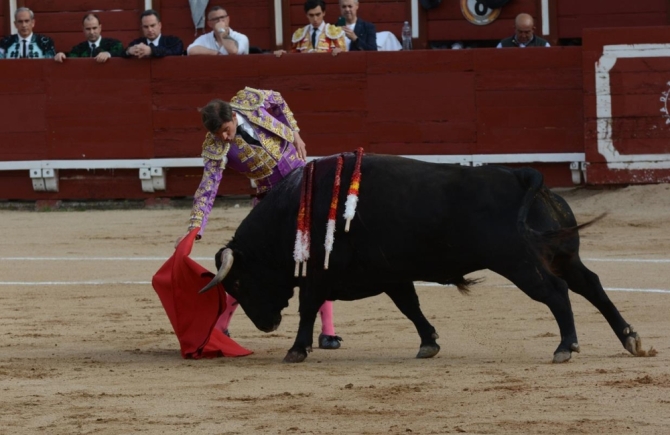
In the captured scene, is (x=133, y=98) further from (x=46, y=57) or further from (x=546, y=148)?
(x=546, y=148)

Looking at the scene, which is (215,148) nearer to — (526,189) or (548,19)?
(526,189)

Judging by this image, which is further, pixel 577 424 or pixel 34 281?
pixel 34 281

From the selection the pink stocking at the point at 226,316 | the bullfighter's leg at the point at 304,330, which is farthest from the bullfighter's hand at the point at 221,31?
the bullfighter's leg at the point at 304,330

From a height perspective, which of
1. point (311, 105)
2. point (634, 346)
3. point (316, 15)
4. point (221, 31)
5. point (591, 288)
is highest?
point (316, 15)

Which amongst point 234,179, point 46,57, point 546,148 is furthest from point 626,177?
point 46,57

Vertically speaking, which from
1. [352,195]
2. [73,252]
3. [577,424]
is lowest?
[73,252]

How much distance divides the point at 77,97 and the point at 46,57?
A: 40cm

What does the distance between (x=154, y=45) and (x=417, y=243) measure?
244 inches

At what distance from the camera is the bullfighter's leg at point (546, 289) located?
469cm

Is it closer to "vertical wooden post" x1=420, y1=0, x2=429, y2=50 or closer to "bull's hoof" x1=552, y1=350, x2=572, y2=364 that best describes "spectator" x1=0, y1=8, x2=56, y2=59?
"vertical wooden post" x1=420, y1=0, x2=429, y2=50

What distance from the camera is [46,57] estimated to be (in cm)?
1084

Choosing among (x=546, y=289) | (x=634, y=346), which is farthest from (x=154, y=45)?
(x=634, y=346)

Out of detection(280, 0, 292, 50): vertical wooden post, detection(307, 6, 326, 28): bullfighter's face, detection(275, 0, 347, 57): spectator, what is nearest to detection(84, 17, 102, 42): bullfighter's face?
detection(275, 0, 347, 57): spectator

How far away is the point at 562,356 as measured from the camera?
4645mm
